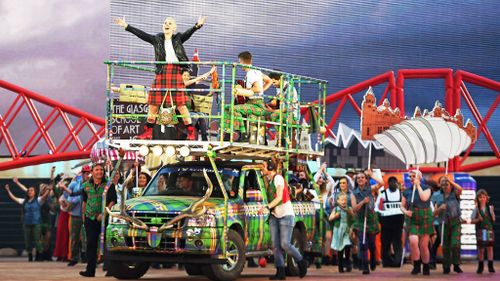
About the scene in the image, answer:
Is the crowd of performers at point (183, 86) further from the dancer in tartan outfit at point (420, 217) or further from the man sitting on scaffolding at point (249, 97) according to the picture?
the dancer in tartan outfit at point (420, 217)

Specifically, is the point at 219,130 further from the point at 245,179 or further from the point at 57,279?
the point at 57,279

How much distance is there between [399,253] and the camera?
25.8 meters

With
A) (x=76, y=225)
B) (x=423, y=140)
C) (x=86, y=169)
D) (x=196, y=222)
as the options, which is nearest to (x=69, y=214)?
(x=76, y=225)

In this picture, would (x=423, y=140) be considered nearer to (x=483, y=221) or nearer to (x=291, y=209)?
(x=483, y=221)

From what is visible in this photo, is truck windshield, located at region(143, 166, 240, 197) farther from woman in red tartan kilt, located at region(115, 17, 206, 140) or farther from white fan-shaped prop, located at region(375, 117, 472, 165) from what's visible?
white fan-shaped prop, located at region(375, 117, 472, 165)

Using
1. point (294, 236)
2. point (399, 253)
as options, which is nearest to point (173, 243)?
point (294, 236)

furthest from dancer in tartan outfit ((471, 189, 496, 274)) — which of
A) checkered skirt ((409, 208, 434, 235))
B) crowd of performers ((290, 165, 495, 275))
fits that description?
checkered skirt ((409, 208, 434, 235))

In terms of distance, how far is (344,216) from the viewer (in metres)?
23.1

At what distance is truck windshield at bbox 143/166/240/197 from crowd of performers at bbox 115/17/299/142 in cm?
75

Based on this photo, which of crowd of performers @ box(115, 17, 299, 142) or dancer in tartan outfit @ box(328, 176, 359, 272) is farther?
dancer in tartan outfit @ box(328, 176, 359, 272)

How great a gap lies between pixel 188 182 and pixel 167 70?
1.90 m

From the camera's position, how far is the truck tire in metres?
18.3

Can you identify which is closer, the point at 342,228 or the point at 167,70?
the point at 167,70

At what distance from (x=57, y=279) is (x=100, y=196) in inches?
60.2
